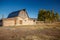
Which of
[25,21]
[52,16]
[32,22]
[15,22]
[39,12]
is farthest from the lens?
[39,12]

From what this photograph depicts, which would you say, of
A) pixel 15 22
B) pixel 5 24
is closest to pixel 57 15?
pixel 15 22

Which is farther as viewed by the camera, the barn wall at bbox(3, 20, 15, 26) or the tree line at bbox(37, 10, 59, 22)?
the tree line at bbox(37, 10, 59, 22)

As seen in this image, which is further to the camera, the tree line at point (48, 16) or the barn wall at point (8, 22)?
the tree line at point (48, 16)

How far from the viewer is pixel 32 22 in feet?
124

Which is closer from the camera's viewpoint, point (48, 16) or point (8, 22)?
point (8, 22)

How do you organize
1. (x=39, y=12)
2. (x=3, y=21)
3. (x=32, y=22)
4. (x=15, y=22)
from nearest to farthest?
(x=3, y=21), (x=15, y=22), (x=32, y=22), (x=39, y=12)

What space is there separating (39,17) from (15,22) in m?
22.8

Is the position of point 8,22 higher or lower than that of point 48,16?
lower

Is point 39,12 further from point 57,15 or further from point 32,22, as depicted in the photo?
point 32,22

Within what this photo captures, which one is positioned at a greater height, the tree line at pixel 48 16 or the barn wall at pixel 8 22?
the tree line at pixel 48 16

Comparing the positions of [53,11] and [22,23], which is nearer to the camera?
[22,23]

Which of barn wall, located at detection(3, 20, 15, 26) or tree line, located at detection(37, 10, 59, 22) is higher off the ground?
tree line, located at detection(37, 10, 59, 22)

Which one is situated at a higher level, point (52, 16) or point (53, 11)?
point (53, 11)

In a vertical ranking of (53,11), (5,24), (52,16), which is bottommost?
(5,24)
